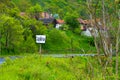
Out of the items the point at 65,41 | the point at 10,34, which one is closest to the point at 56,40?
the point at 65,41

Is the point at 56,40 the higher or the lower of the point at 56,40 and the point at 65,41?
the higher

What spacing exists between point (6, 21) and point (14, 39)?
2440 mm

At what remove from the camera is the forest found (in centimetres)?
410

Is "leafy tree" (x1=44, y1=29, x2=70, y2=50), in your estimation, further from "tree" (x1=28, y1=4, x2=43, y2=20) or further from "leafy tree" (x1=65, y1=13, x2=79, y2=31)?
"tree" (x1=28, y1=4, x2=43, y2=20)

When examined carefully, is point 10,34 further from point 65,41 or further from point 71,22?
point 71,22

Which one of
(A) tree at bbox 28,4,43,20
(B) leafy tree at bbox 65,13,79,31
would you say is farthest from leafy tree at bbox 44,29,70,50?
(A) tree at bbox 28,4,43,20

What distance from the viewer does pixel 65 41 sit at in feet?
172

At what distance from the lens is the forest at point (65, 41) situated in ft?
13.5

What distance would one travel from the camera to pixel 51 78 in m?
11.1

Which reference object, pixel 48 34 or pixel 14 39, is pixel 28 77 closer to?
pixel 14 39

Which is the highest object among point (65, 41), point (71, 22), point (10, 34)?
point (10, 34)

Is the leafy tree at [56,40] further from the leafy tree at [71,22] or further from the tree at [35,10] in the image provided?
the tree at [35,10]

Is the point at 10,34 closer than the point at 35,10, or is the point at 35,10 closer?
the point at 10,34

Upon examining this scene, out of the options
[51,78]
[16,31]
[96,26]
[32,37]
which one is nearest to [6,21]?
[16,31]
